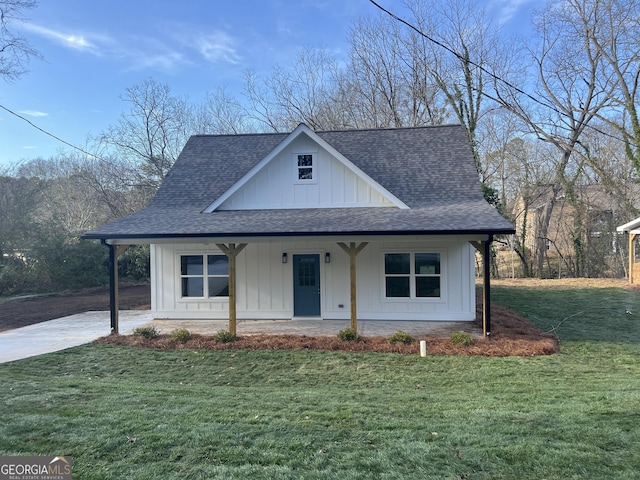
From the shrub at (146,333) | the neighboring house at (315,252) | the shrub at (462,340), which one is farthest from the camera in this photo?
the neighboring house at (315,252)

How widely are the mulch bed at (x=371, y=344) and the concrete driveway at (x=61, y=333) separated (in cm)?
91

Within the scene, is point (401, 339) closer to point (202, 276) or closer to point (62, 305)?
point (202, 276)

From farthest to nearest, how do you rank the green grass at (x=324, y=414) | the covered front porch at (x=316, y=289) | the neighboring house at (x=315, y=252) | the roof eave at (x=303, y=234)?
the neighboring house at (x=315, y=252) < the covered front porch at (x=316, y=289) < the roof eave at (x=303, y=234) < the green grass at (x=324, y=414)

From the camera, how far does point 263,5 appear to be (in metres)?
10.7

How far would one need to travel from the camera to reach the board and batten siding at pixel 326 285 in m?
11.6

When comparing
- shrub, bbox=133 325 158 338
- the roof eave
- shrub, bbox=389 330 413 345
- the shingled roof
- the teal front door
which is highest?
the shingled roof

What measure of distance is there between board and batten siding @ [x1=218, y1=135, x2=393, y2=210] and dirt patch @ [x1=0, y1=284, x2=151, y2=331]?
5.96 m

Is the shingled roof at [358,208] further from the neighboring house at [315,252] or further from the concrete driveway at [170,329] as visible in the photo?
the concrete driveway at [170,329]

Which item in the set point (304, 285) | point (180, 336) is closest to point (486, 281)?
point (304, 285)

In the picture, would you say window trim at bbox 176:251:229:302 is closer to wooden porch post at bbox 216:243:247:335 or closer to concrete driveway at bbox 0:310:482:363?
concrete driveway at bbox 0:310:482:363

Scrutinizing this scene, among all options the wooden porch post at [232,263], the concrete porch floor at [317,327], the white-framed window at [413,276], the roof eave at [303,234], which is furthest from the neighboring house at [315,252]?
the wooden porch post at [232,263]

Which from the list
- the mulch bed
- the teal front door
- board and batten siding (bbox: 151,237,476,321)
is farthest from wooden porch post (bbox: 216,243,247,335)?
the teal front door

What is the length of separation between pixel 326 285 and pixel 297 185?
3.12 meters

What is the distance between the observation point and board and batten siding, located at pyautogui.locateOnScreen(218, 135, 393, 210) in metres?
12.2
